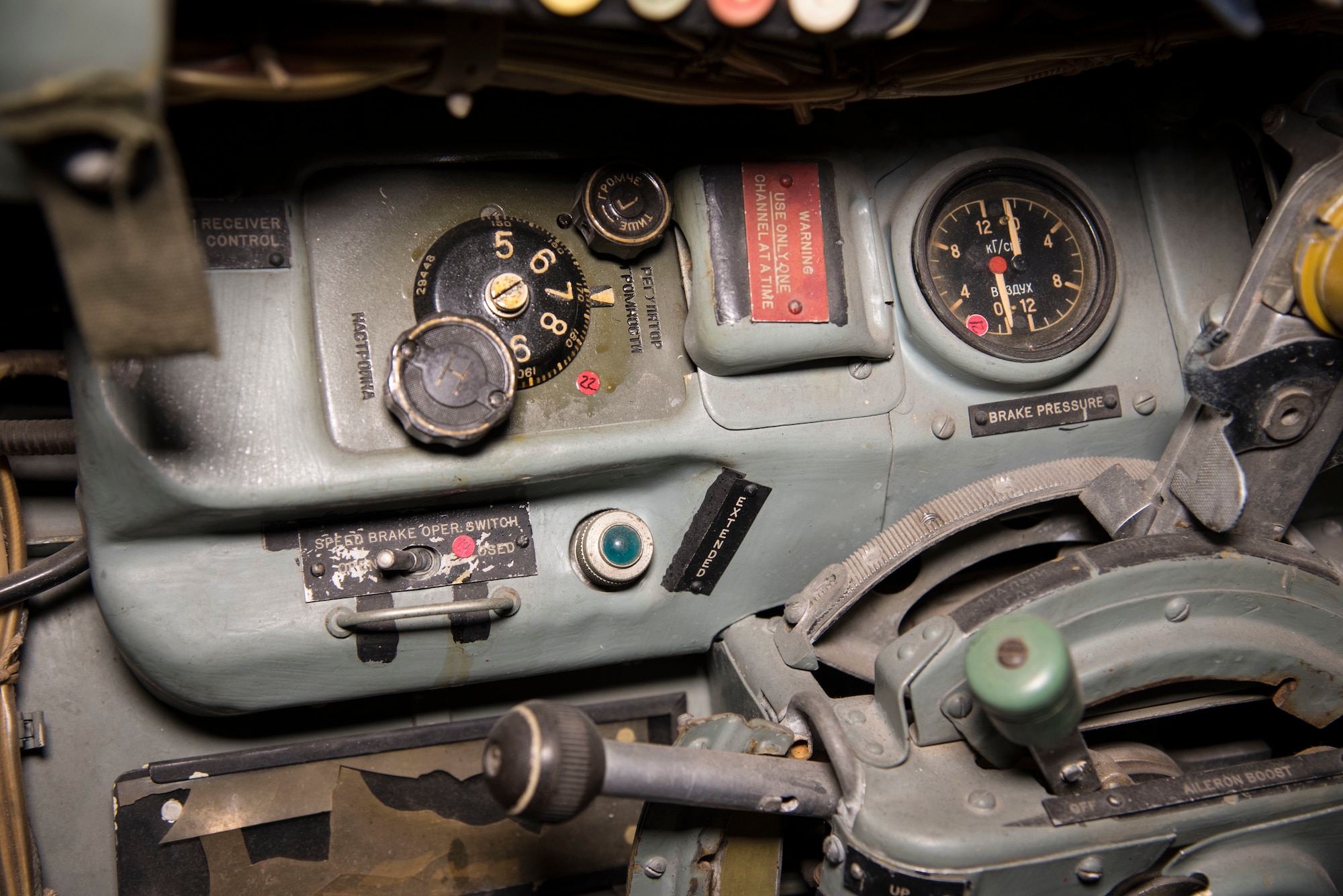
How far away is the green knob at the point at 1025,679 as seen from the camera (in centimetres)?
133

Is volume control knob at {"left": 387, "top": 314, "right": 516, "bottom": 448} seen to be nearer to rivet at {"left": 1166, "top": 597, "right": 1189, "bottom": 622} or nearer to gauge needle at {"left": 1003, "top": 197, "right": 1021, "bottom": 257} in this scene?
gauge needle at {"left": 1003, "top": 197, "right": 1021, "bottom": 257}

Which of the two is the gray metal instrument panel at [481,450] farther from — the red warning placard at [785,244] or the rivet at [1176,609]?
the rivet at [1176,609]

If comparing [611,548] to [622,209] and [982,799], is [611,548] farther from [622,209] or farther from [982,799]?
[982,799]

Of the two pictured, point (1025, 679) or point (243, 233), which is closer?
point (1025, 679)

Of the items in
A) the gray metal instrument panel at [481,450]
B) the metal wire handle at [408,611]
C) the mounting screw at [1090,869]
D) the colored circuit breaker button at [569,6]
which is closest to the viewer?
the colored circuit breaker button at [569,6]

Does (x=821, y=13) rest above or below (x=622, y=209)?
above

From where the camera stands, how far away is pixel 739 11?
4.51 ft

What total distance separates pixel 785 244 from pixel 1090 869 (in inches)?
47.1

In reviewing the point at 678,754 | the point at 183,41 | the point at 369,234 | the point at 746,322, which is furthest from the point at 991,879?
the point at 183,41

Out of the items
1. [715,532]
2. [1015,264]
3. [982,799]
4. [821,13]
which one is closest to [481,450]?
[715,532]

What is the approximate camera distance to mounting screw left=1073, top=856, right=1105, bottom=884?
1.53m

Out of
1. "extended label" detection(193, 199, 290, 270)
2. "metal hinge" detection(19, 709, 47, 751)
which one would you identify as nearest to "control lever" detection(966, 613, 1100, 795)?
"extended label" detection(193, 199, 290, 270)

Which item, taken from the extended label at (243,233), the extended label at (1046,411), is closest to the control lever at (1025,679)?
the extended label at (1046,411)

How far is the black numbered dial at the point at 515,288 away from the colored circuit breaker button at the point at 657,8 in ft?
1.86
